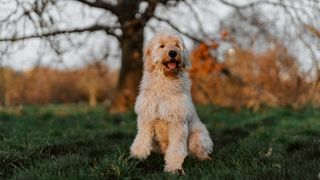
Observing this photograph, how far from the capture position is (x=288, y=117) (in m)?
14.1

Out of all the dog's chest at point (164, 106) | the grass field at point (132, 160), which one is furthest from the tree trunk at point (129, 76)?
the dog's chest at point (164, 106)

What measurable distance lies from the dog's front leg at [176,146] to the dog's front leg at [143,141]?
0.92 ft

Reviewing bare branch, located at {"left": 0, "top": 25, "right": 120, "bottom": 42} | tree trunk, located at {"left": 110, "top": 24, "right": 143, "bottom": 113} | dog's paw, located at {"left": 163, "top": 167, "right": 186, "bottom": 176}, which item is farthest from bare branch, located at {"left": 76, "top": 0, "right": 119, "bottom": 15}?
dog's paw, located at {"left": 163, "top": 167, "right": 186, "bottom": 176}

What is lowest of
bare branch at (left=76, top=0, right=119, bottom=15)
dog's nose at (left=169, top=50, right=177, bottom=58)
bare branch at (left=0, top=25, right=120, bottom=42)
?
dog's nose at (left=169, top=50, right=177, bottom=58)

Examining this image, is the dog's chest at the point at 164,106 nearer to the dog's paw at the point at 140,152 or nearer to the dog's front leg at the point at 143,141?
the dog's front leg at the point at 143,141

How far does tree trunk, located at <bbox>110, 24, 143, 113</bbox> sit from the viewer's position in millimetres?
14773

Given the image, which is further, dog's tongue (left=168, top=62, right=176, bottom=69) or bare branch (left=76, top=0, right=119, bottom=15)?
bare branch (left=76, top=0, right=119, bottom=15)

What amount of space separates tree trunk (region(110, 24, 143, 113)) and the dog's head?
7997mm

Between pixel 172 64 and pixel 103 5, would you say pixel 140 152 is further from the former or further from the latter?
pixel 103 5

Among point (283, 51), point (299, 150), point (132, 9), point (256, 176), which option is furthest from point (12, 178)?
point (283, 51)

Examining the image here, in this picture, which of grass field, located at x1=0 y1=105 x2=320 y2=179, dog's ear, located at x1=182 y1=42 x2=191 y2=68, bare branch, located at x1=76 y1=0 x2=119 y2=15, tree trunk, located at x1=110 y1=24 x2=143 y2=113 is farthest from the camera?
tree trunk, located at x1=110 y1=24 x2=143 y2=113

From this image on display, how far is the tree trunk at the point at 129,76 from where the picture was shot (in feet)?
48.5

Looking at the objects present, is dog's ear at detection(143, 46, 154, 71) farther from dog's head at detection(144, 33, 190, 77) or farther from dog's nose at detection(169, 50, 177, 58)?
dog's nose at detection(169, 50, 177, 58)

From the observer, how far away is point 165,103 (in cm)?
634
